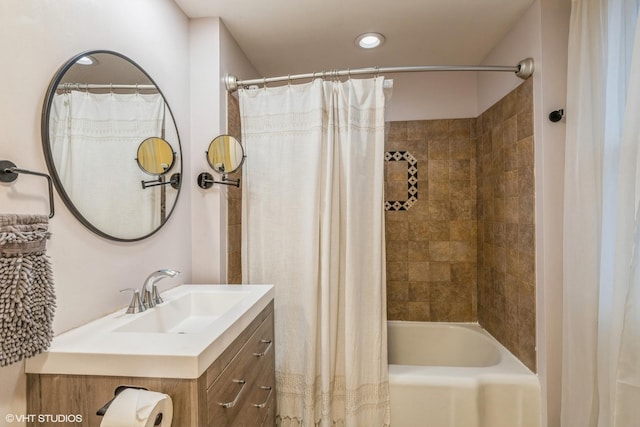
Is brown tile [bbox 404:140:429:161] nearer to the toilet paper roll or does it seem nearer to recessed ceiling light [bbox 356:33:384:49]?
recessed ceiling light [bbox 356:33:384:49]

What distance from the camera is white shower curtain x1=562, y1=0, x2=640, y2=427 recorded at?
1.05 metres

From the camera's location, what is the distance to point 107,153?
3.77ft

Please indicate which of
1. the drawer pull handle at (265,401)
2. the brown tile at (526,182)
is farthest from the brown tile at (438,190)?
the drawer pull handle at (265,401)

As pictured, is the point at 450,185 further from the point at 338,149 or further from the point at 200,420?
the point at 200,420

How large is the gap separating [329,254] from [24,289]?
46.3 inches

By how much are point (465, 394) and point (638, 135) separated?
139cm

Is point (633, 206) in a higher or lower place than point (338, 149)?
lower

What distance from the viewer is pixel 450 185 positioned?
2484 millimetres

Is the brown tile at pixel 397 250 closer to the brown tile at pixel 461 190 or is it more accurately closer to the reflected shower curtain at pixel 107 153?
the brown tile at pixel 461 190

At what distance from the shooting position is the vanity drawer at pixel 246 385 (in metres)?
0.91

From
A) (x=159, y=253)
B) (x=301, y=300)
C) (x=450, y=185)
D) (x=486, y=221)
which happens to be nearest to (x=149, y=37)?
(x=159, y=253)

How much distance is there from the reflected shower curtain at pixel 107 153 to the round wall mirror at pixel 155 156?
0.02 m

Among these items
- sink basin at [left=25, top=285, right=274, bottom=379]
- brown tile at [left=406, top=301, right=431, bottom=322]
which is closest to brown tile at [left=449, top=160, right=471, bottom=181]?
brown tile at [left=406, top=301, right=431, bottom=322]

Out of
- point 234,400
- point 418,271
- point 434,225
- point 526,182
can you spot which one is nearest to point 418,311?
point 418,271
